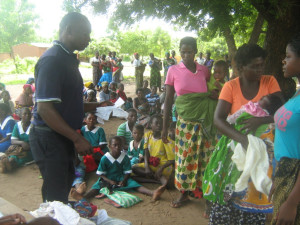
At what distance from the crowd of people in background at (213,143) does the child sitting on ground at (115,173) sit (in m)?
0.01

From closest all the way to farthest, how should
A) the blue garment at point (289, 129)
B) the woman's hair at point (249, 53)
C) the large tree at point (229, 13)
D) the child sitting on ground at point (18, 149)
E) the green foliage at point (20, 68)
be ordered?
1. the blue garment at point (289, 129)
2. the woman's hair at point (249, 53)
3. the large tree at point (229, 13)
4. the child sitting on ground at point (18, 149)
5. the green foliage at point (20, 68)

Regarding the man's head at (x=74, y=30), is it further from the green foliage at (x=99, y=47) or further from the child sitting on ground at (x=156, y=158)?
the green foliage at (x=99, y=47)

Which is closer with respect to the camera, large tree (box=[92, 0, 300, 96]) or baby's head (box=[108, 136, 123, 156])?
large tree (box=[92, 0, 300, 96])

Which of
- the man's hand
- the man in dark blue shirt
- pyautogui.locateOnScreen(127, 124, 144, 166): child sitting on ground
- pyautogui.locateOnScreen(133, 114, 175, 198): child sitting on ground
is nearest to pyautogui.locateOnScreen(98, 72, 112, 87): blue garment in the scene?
pyautogui.locateOnScreen(127, 124, 144, 166): child sitting on ground

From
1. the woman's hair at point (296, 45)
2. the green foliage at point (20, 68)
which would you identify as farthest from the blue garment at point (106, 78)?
the green foliage at point (20, 68)

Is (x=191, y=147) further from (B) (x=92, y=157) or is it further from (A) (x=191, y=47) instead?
(B) (x=92, y=157)

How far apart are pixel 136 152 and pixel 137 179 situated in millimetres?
492

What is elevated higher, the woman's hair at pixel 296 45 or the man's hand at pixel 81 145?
the woman's hair at pixel 296 45

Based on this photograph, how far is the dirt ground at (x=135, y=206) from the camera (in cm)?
290

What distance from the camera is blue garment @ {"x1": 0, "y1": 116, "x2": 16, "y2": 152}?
4.68 meters

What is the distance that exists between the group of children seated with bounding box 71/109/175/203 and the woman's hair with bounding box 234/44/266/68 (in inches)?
79.7

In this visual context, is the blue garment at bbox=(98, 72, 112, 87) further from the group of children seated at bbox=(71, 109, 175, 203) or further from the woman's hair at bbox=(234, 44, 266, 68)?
the woman's hair at bbox=(234, 44, 266, 68)

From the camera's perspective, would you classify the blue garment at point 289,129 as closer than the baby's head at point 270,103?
Yes

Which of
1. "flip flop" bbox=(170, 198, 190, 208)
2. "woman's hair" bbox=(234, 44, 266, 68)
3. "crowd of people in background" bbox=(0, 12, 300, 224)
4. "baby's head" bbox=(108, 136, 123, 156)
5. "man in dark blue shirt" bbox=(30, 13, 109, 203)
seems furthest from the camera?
"baby's head" bbox=(108, 136, 123, 156)
